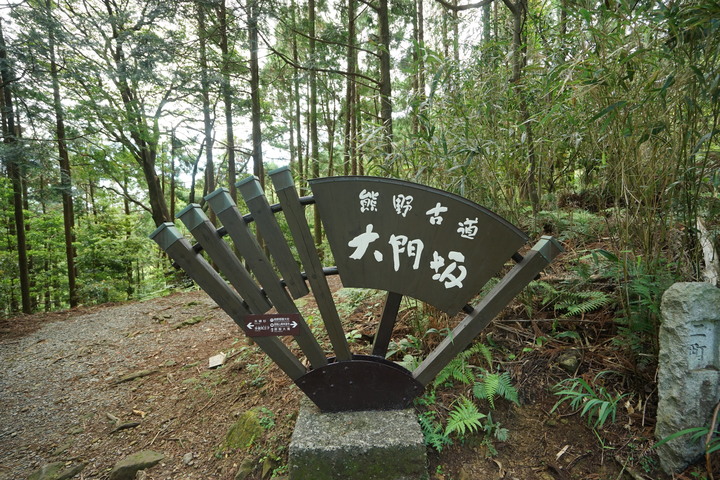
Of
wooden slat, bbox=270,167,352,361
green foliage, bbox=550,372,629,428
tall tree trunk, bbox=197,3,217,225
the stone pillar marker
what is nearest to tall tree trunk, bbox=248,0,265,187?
tall tree trunk, bbox=197,3,217,225

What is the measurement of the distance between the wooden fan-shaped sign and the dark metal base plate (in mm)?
216

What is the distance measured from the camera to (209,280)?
189 cm

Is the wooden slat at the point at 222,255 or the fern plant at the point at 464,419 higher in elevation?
the wooden slat at the point at 222,255

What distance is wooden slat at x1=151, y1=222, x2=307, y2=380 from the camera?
5.98ft

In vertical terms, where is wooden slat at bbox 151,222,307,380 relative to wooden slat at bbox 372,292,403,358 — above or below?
above

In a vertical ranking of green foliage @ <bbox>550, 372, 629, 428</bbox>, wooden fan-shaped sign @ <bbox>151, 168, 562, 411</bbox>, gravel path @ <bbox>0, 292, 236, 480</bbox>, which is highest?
wooden fan-shaped sign @ <bbox>151, 168, 562, 411</bbox>

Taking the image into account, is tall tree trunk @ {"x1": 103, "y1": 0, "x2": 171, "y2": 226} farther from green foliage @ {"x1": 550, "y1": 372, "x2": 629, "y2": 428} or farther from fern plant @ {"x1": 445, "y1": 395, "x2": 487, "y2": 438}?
green foliage @ {"x1": 550, "y1": 372, "x2": 629, "y2": 428}

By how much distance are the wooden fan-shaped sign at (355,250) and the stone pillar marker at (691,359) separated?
62 centimetres

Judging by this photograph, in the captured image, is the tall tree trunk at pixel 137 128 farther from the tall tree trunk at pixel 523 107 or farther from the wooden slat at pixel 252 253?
the tall tree trunk at pixel 523 107

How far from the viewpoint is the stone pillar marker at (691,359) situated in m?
1.54

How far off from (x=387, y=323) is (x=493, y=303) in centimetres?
70

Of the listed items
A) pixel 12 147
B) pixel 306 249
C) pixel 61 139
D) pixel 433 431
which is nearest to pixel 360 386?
pixel 433 431

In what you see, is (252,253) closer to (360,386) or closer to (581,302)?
(360,386)

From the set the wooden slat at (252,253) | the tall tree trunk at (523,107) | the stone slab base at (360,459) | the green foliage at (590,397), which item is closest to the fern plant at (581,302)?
the green foliage at (590,397)
